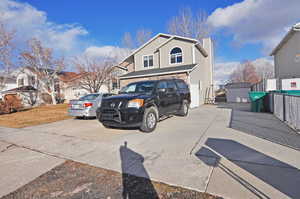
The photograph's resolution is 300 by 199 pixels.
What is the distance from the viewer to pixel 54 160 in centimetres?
370

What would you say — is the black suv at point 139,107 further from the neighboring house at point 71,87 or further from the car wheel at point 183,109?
the neighboring house at point 71,87

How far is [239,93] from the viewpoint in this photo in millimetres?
17297

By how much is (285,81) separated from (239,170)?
1214 cm

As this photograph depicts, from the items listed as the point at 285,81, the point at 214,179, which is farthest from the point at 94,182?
the point at 285,81

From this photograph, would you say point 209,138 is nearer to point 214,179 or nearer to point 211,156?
point 211,156

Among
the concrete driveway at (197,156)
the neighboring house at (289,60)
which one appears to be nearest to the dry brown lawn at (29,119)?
the concrete driveway at (197,156)

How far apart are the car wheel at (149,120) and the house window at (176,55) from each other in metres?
10.9

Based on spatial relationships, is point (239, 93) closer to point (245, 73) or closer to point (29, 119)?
point (29, 119)

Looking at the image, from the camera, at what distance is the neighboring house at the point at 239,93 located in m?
17.0

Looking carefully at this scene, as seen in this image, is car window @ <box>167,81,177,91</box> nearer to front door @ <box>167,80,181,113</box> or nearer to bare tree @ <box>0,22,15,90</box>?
front door @ <box>167,80,181,113</box>

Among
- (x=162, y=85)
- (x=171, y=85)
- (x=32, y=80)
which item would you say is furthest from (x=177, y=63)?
(x=32, y=80)

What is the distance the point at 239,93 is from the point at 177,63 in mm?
7941

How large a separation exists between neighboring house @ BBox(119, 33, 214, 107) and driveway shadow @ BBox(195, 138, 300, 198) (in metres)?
9.25

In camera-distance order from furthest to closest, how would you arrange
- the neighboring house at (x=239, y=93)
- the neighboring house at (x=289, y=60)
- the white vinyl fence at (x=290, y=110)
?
the neighboring house at (x=239, y=93)
the neighboring house at (x=289, y=60)
the white vinyl fence at (x=290, y=110)
